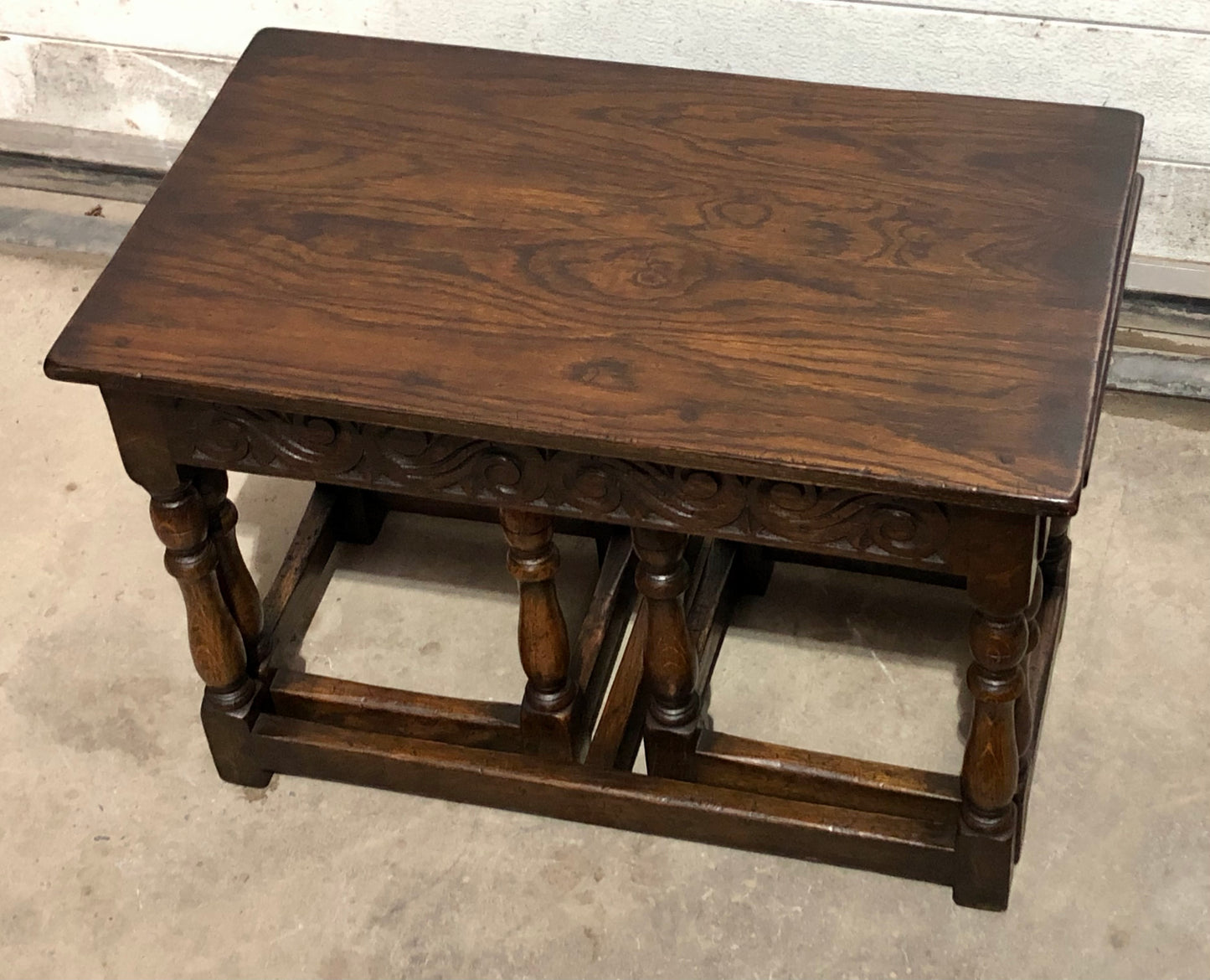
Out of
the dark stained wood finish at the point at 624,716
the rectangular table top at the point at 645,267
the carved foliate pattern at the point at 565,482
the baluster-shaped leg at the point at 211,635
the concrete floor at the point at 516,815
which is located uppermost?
the rectangular table top at the point at 645,267

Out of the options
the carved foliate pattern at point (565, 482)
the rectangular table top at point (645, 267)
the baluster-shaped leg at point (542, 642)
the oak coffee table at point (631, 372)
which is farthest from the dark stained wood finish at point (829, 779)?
the rectangular table top at point (645, 267)

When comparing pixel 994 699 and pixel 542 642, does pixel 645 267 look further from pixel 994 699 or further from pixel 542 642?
pixel 994 699

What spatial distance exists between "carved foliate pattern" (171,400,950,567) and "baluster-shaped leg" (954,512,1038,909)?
0.14ft

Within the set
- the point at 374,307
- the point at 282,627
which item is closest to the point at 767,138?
the point at 374,307

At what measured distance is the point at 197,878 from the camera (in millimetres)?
1836

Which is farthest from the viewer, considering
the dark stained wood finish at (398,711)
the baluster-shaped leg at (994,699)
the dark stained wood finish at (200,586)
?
the dark stained wood finish at (398,711)

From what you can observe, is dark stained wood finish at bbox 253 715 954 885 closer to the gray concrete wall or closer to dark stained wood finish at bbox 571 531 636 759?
dark stained wood finish at bbox 571 531 636 759

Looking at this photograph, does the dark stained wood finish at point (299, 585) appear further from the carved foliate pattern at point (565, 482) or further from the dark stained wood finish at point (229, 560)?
the carved foliate pattern at point (565, 482)

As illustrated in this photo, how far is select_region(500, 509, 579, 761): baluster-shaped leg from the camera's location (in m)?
1.66

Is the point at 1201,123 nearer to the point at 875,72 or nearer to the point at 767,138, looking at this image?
the point at 875,72

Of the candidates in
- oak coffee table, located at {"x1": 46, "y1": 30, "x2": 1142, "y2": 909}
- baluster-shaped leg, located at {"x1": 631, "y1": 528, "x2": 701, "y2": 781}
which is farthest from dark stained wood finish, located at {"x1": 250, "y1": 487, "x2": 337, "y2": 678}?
baluster-shaped leg, located at {"x1": 631, "y1": 528, "x2": 701, "y2": 781}

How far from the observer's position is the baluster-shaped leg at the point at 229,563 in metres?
1.69

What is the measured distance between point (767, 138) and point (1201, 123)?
72cm

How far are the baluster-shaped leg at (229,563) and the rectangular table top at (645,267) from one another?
0.20 meters
